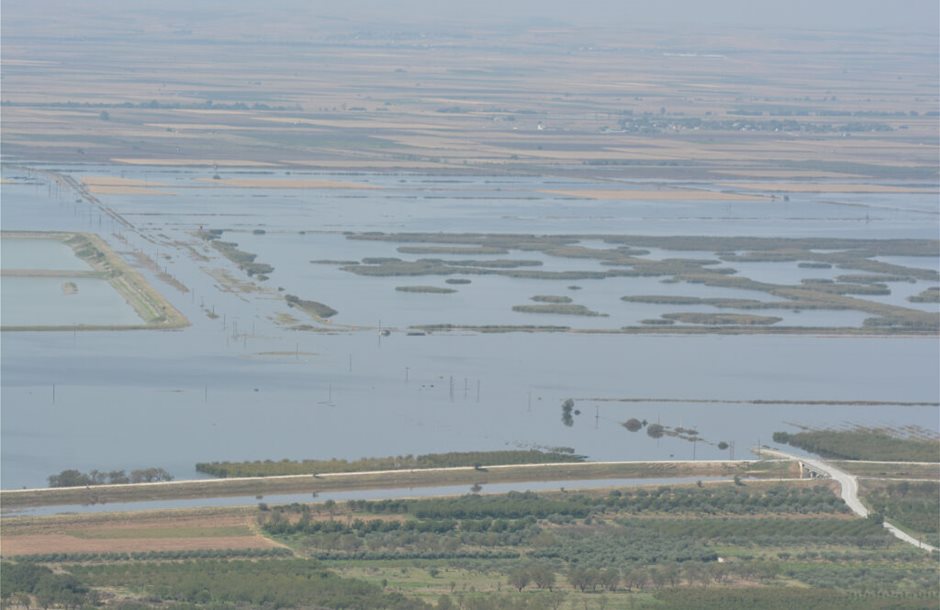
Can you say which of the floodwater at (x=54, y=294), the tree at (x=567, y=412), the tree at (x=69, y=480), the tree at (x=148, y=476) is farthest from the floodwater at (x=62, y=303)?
the tree at (x=69, y=480)

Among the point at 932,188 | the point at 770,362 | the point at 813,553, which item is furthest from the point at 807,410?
the point at 932,188

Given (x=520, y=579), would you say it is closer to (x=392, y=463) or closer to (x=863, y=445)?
(x=392, y=463)

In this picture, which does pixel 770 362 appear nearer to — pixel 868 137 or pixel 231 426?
pixel 231 426

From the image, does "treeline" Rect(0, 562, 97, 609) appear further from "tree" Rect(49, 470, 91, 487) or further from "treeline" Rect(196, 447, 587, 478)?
"treeline" Rect(196, 447, 587, 478)

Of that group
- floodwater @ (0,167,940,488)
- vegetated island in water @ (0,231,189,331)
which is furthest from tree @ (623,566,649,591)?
vegetated island in water @ (0,231,189,331)

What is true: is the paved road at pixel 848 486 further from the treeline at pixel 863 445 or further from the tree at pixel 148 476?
the tree at pixel 148 476

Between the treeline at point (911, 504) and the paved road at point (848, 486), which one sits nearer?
the paved road at point (848, 486)
